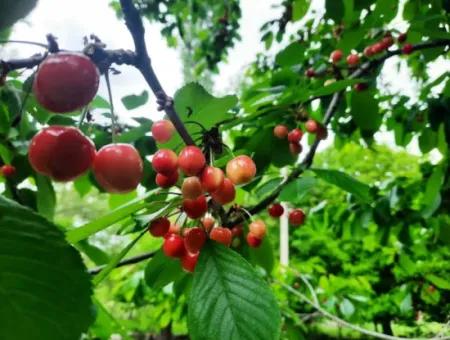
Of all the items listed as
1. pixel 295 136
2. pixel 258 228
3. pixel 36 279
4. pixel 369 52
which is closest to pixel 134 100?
pixel 295 136

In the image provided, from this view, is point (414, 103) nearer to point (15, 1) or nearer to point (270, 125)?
point (270, 125)

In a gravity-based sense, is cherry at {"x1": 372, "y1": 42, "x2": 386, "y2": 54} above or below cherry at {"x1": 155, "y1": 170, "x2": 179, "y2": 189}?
above

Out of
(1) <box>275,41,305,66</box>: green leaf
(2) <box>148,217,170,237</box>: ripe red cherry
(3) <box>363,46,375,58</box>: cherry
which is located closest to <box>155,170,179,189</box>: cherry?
(2) <box>148,217,170,237</box>: ripe red cherry

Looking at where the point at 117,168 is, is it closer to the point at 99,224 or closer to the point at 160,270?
the point at 99,224

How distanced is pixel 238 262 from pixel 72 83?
12.8 inches

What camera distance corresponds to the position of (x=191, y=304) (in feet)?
1.90

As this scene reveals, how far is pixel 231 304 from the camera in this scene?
57cm

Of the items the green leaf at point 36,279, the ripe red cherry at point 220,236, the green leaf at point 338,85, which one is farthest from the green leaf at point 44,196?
the green leaf at point 36,279

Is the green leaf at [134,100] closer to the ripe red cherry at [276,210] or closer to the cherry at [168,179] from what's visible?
the ripe red cherry at [276,210]

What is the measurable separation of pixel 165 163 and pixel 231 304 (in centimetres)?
20

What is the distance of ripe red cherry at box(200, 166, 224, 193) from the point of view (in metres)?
0.61

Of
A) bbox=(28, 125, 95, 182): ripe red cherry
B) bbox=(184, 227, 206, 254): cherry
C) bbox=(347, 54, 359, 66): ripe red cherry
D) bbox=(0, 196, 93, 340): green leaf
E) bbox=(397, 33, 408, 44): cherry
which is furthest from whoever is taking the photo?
bbox=(397, 33, 408, 44): cherry

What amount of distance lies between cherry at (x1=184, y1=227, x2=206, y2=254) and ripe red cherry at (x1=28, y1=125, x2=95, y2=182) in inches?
10.6

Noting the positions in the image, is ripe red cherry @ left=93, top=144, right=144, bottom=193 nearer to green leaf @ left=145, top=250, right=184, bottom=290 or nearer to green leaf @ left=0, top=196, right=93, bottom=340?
green leaf @ left=0, top=196, right=93, bottom=340
